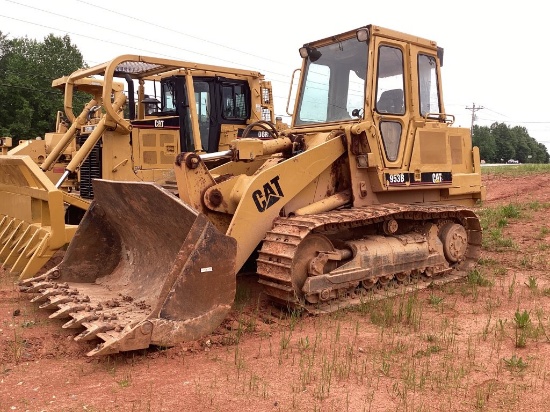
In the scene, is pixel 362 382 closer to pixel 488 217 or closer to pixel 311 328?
pixel 311 328

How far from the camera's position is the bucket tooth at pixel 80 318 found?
4.65 m

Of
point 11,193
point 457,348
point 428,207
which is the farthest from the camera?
point 11,193

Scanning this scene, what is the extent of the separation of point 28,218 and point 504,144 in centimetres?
9880

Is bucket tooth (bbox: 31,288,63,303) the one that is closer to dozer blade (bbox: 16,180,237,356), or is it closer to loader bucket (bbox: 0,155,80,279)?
dozer blade (bbox: 16,180,237,356)

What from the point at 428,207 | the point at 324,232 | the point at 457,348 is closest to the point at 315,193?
the point at 324,232

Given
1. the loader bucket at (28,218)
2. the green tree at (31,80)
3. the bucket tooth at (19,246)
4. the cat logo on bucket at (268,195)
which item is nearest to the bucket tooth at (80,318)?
the cat logo on bucket at (268,195)

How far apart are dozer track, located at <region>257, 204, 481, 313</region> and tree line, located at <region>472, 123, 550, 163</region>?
84.9 m

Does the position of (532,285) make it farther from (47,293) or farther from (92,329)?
(47,293)

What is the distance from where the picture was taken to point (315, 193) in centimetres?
637

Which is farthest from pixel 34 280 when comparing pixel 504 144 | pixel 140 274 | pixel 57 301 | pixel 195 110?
pixel 504 144

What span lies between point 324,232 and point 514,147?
3983 inches

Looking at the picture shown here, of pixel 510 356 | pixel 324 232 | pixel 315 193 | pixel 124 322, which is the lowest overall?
pixel 510 356

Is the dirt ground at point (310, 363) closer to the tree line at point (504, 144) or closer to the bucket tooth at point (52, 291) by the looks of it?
the bucket tooth at point (52, 291)

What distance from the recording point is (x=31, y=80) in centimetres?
4097
